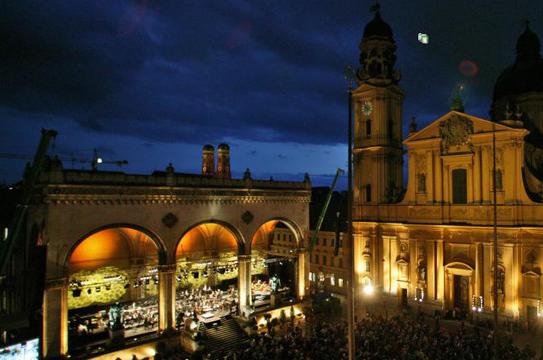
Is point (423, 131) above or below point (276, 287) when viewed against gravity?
above

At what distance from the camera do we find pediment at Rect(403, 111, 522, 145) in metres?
28.4

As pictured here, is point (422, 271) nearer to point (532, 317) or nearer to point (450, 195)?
point (450, 195)

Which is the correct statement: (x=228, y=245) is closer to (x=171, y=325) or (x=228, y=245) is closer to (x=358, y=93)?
(x=171, y=325)

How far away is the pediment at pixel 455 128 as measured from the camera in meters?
28.4

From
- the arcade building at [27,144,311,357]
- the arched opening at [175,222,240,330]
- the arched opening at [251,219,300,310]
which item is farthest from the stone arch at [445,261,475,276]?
the arched opening at [175,222,240,330]

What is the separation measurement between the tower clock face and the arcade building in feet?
28.4

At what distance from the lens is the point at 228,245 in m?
37.2

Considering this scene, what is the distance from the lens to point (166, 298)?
24.4 m

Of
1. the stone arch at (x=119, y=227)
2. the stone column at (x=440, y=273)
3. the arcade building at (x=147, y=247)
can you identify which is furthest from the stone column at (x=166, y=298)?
the stone column at (x=440, y=273)

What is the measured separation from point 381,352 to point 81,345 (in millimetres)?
17408

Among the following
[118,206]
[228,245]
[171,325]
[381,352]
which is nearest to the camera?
[381,352]

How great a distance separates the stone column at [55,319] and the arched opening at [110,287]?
10.3ft

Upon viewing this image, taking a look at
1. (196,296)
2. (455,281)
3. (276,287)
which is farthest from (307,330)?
(455,281)

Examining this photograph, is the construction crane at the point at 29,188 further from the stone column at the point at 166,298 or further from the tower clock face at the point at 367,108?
the tower clock face at the point at 367,108
